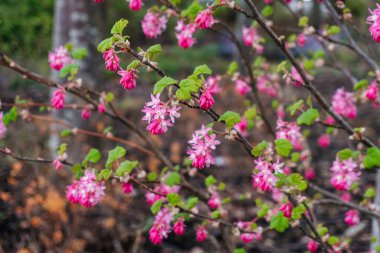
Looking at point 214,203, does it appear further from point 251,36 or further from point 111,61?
point 111,61

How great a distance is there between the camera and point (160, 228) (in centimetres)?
223

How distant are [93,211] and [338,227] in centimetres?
248

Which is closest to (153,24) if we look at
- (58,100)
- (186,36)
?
(186,36)

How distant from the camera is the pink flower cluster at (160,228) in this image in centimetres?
219

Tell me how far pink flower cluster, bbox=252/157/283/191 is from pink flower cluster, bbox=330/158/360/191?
1.78 feet

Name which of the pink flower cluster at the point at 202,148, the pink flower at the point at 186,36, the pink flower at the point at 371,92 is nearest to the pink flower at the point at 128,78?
the pink flower cluster at the point at 202,148

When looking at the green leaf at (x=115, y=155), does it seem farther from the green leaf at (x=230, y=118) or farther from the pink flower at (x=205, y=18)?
the pink flower at (x=205, y=18)

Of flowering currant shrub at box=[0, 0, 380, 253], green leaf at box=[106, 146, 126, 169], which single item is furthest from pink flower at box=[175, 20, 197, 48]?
green leaf at box=[106, 146, 126, 169]

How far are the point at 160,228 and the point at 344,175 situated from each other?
3.05 ft

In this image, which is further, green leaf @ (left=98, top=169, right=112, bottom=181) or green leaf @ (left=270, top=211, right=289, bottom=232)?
green leaf @ (left=270, top=211, right=289, bottom=232)

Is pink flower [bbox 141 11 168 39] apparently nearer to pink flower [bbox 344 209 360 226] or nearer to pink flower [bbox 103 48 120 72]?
pink flower [bbox 103 48 120 72]

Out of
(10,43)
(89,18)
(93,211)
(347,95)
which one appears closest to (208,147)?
(347,95)

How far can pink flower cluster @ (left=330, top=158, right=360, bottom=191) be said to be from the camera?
227cm

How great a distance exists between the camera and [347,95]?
291cm
